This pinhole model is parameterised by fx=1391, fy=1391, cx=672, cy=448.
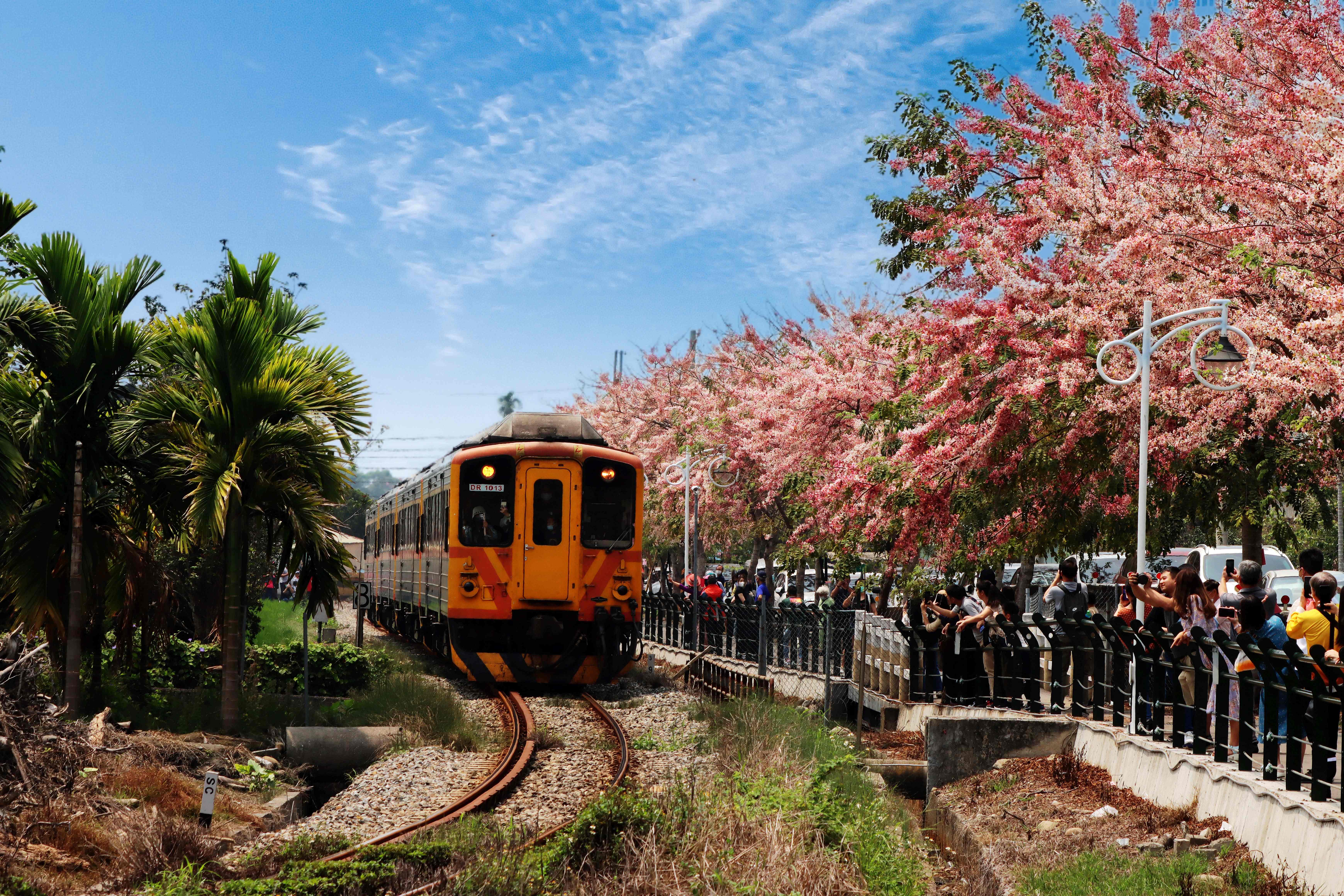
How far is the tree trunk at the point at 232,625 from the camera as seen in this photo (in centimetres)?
1430

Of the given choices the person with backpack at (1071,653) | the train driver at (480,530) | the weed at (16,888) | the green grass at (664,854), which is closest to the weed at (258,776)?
the green grass at (664,854)

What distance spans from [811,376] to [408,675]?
28.1 feet

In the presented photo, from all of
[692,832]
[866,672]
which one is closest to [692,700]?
[866,672]

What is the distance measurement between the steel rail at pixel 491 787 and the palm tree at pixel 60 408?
4.12m

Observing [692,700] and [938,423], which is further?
[692,700]

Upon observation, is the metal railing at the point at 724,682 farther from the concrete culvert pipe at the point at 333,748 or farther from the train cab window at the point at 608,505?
the concrete culvert pipe at the point at 333,748

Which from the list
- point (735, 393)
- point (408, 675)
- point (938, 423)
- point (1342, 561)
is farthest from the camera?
point (735, 393)

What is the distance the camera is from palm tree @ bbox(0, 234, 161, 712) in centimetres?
1309

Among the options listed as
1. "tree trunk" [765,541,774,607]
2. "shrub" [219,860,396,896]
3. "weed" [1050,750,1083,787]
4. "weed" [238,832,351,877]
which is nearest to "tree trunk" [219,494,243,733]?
"weed" [238,832,351,877]

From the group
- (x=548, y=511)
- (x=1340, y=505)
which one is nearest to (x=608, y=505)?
(x=548, y=511)

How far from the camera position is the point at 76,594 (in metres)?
13.2

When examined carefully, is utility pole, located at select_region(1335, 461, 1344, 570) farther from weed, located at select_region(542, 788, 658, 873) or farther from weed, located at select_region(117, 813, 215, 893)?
weed, located at select_region(117, 813, 215, 893)

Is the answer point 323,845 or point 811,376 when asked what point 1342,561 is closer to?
point 811,376

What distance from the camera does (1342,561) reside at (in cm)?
2323
